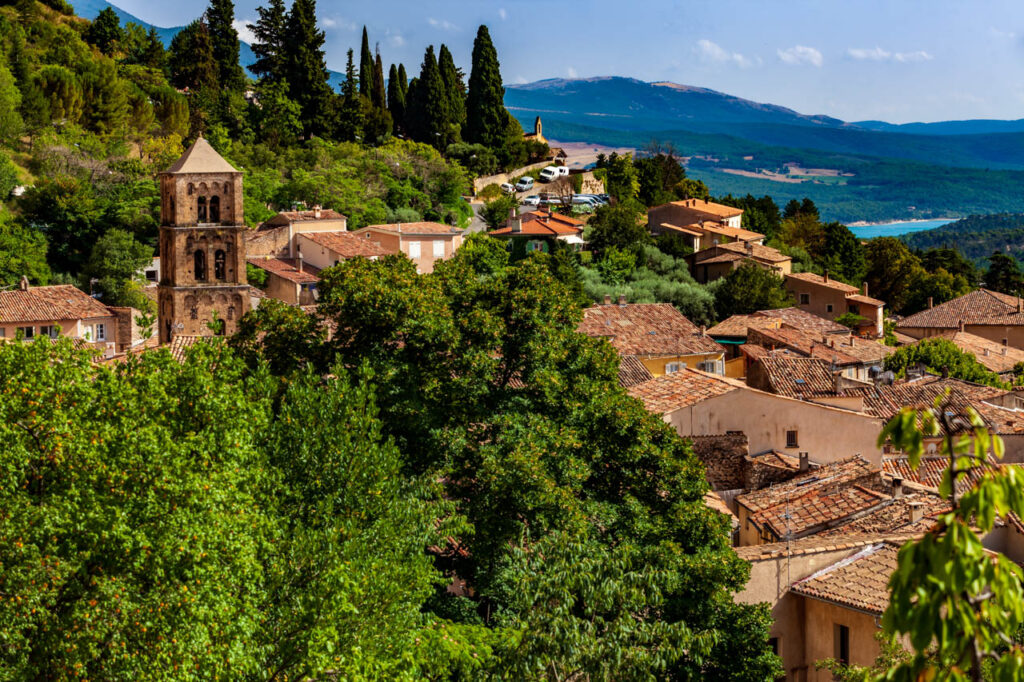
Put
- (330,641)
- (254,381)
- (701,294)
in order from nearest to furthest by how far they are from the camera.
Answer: (330,641), (254,381), (701,294)

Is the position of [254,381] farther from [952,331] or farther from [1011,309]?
[1011,309]

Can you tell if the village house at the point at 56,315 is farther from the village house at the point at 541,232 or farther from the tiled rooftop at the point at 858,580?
the tiled rooftop at the point at 858,580

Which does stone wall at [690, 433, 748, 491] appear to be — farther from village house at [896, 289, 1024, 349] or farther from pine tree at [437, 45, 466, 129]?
pine tree at [437, 45, 466, 129]

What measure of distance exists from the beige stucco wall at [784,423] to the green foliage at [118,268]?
33.7 meters

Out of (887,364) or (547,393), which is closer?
(547,393)

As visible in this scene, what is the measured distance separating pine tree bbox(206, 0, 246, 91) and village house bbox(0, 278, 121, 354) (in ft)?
123

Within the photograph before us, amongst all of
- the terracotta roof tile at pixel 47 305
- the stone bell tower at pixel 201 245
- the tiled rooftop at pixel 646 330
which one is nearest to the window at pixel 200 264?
the stone bell tower at pixel 201 245

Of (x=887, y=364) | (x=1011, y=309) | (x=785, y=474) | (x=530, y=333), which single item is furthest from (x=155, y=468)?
(x=1011, y=309)

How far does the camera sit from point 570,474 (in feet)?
60.4

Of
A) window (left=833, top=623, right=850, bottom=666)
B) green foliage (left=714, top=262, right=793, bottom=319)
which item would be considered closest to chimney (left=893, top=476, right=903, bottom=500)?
window (left=833, top=623, right=850, bottom=666)

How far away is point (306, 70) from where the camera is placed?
82.3 m

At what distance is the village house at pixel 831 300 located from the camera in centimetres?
6800

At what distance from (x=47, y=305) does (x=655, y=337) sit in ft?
78.8

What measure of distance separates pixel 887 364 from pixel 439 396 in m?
31.8
